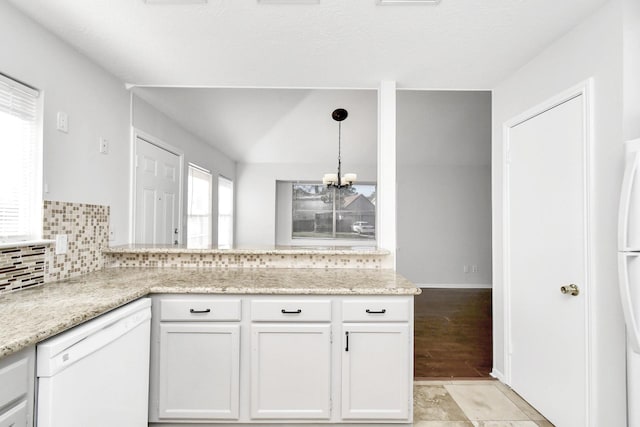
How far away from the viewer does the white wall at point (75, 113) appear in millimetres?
1830

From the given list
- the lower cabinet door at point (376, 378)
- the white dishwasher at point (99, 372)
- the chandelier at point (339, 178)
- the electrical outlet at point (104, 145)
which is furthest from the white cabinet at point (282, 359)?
the chandelier at point (339, 178)

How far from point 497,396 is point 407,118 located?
4.06 m

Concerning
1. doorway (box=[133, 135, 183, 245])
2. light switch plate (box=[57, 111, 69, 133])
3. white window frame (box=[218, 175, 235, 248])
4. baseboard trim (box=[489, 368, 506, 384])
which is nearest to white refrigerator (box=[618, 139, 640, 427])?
baseboard trim (box=[489, 368, 506, 384])

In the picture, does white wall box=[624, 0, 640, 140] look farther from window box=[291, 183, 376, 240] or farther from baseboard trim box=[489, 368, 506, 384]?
window box=[291, 183, 376, 240]

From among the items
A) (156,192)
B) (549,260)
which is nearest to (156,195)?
(156,192)

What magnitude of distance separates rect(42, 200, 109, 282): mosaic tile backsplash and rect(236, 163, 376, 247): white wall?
Result: 414 centimetres

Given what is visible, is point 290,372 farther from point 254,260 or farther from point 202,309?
point 254,260

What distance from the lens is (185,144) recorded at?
4.21 m

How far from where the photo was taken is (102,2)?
1.75 metres

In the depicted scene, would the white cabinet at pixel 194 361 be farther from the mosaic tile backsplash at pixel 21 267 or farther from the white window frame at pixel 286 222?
the white window frame at pixel 286 222

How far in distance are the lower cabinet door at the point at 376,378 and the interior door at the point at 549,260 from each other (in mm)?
936

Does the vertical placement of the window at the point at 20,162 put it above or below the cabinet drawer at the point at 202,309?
above

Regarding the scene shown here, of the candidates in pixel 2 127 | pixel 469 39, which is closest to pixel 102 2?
pixel 2 127

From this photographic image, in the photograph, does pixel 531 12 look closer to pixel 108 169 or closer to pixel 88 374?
pixel 88 374
